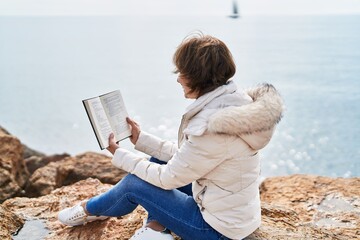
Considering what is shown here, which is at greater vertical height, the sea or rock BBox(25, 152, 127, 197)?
rock BBox(25, 152, 127, 197)

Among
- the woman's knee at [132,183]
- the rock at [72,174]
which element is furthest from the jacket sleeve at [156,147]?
the rock at [72,174]

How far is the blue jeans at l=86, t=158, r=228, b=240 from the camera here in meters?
3.15

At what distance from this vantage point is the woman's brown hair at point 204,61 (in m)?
2.86

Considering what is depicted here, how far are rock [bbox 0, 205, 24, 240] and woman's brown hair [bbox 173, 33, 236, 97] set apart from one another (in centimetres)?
195

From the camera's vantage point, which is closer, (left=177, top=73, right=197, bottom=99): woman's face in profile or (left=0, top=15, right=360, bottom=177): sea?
(left=177, top=73, right=197, bottom=99): woman's face in profile

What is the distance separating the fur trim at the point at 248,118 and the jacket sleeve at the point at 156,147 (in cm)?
90

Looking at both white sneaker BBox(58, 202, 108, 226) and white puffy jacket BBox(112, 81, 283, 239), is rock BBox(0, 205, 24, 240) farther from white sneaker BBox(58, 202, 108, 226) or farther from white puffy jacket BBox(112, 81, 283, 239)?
white puffy jacket BBox(112, 81, 283, 239)

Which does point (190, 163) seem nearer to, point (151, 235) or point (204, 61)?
point (204, 61)

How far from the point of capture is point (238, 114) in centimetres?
278

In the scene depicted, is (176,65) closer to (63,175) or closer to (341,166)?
(63,175)

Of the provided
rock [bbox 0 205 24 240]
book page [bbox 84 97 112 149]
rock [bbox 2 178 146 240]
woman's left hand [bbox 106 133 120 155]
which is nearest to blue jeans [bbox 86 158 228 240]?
woman's left hand [bbox 106 133 120 155]

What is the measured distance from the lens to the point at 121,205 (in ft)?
11.1

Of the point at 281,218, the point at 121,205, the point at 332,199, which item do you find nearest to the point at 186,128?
the point at 121,205

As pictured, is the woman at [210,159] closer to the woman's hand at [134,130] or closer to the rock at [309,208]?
the woman's hand at [134,130]
